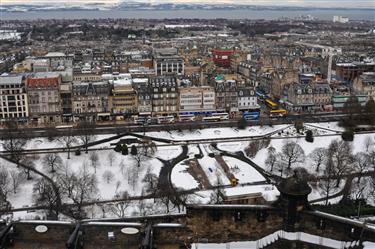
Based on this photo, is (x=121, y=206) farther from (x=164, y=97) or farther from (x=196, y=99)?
(x=196, y=99)

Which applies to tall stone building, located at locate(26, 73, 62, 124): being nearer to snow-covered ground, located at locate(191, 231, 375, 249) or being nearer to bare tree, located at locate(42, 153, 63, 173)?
bare tree, located at locate(42, 153, 63, 173)

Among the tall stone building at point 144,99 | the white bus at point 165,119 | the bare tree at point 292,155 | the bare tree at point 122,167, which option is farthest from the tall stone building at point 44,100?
the bare tree at point 292,155

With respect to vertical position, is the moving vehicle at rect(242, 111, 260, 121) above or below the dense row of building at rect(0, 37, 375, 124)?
below

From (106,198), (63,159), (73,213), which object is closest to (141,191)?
(106,198)

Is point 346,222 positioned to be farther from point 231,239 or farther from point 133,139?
point 133,139

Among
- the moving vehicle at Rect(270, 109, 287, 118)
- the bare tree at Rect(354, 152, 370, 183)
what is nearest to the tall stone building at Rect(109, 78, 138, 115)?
the moving vehicle at Rect(270, 109, 287, 118)

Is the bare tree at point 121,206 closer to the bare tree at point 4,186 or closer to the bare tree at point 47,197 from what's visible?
the bare tree at point 47,197
